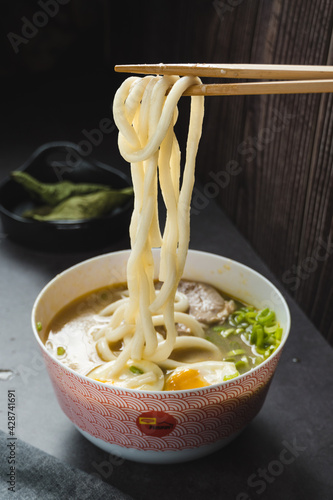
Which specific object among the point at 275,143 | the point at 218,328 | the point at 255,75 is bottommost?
the point at 218,328

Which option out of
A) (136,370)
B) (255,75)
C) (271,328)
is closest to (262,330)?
(271,328)

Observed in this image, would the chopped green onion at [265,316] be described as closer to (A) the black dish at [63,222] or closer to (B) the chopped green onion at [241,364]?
(B) the chopped green onion at [241,364]

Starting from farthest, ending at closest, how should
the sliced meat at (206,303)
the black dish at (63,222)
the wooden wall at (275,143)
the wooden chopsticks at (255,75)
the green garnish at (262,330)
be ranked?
the black dish at (63,222), the wooden wall at (275,143), the sliced meat at (206,303), the green garnish at (262,330), the wooden chopsticks at (255,75)

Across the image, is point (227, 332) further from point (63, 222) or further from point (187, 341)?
point (63, 222)

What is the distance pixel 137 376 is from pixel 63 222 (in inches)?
28.9

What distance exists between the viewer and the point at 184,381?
1059 millimetres

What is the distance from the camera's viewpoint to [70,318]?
124 cm

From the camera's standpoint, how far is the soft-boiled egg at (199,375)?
3.44 feet

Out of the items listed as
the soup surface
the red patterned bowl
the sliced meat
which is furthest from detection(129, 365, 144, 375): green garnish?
the sliced meat

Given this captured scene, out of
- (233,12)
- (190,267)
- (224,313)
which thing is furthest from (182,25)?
(224,313)

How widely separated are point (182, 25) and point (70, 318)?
1.31 metres

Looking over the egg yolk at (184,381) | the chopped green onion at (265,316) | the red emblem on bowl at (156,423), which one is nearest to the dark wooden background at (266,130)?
the chopped green onion at (265,316)

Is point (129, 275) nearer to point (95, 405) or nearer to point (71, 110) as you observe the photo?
point (95, 405)

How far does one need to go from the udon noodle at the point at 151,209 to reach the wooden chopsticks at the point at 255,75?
28 mm
